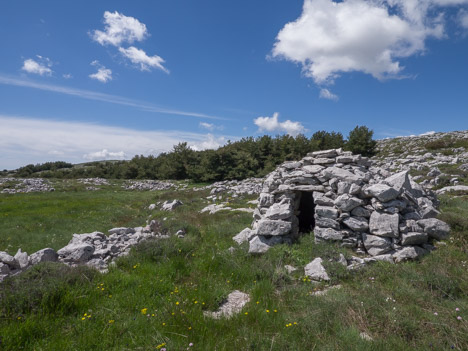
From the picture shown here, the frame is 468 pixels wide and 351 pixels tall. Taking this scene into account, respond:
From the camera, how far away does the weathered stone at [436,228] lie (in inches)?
342

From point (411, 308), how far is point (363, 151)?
1555 inches

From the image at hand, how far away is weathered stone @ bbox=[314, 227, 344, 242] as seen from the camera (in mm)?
8969

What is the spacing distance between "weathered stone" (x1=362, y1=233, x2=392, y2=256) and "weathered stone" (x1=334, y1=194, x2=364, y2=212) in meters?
1.13

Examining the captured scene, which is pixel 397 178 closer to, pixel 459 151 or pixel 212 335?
pixel 212 335

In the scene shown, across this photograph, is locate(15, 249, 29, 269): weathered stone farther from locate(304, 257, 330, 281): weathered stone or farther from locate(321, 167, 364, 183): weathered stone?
locate(321, 167, 364, 183): weathered stone

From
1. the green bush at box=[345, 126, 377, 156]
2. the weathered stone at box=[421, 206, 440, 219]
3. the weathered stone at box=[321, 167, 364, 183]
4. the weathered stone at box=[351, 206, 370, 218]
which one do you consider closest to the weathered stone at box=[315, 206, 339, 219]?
the weathered stone at box=[351, 206, 370, 218]

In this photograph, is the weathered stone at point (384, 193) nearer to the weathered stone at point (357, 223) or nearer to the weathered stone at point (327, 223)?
the weathered stone at point (357, 223)

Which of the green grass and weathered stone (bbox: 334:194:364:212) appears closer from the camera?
the green grass

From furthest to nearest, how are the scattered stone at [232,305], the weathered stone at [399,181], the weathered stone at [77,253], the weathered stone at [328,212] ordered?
the weathered stone at [399,181] < the weathered stone at [328,212] < the weathered stone at [77,253] < the scattered stone at [232,305]

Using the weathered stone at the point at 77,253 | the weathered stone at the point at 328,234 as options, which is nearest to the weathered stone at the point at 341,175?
the weathered stone at the point at 328,234

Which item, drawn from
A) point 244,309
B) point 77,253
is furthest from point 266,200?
point 77,253

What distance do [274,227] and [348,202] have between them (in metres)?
2.81

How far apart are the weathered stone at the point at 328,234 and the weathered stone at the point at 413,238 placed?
1841 millimetres

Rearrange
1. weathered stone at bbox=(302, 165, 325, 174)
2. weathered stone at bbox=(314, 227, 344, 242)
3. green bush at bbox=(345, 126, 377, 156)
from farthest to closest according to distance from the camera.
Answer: green bush at bbox=(345, 126, 377, 156)
weathered stone at bbox=(302, 165, 325, 174)
weathered stone at bbox=(314, 227, 344, 242)
